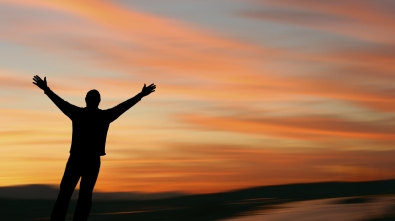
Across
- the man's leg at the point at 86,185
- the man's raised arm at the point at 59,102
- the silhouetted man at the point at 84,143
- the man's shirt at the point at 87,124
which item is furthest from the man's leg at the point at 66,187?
the man's raised arm at the point at 59,102

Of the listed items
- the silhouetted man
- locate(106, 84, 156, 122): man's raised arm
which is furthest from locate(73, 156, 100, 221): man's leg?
locate(106, 84, 156, 122): man's raised arm

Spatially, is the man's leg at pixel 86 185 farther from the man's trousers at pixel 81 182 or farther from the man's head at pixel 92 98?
the man's head at pixel 92 98

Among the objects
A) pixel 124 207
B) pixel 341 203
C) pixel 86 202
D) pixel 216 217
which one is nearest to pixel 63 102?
pixel 86 202

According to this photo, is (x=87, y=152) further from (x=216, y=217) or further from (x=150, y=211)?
(x=150, y=211)

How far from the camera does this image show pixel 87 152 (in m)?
15.4

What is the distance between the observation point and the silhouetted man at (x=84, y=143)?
1535 cm

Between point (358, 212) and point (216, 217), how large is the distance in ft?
14.2

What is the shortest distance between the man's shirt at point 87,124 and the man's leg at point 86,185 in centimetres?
21

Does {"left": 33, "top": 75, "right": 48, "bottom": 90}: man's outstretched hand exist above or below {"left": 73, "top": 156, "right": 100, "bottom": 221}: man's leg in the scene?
above

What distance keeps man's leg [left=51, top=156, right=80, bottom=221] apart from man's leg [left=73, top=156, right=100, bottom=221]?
0.16 metres

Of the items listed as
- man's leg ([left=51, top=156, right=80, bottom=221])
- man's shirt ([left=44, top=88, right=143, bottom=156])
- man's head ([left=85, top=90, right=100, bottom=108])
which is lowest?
man's leg ([left=51, top=156, right=80, bottom=221])

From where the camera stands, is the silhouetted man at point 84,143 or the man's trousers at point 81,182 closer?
the silhouetted man at point 84,143

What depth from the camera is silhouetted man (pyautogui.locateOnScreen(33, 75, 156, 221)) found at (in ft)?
50.4

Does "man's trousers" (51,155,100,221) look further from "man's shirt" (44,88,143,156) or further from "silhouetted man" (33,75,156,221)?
"man's shirt" (44,88,143,156)
